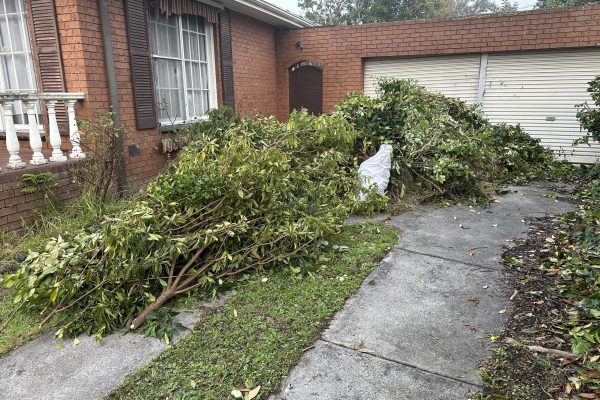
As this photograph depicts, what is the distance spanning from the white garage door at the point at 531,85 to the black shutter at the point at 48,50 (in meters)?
7.12

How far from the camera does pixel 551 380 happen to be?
221 centimetres

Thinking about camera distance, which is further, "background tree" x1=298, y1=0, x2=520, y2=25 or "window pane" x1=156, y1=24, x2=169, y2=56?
"background tree" x1=298, y1=0, x2=520, y2=25

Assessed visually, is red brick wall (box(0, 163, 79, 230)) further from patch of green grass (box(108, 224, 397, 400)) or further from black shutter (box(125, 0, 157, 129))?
patch of green grass (box(108, 224, 397, 400))

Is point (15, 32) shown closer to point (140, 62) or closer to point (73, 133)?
point (140, 62)

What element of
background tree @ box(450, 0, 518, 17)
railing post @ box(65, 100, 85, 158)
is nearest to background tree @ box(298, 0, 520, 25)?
background tree @ box(450, 0, 518, 17)

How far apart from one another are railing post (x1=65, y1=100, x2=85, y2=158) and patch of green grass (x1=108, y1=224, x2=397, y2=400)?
122 inches

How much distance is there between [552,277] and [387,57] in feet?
24.3

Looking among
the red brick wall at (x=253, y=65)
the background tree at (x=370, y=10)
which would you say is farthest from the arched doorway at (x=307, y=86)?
the background tree at (x=370, y=10)

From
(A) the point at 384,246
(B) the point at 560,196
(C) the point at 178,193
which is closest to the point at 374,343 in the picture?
(A) the point at 384,246

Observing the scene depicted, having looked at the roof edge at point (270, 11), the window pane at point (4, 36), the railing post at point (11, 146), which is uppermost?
the roof edge at point (270, 11)

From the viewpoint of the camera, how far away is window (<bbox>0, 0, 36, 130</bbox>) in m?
5.53

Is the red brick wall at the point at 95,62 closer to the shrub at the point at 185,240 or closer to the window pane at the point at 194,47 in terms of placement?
the window pane at the point at 194,47

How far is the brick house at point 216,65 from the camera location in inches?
203

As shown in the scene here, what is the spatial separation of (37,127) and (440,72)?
7.86 metres
